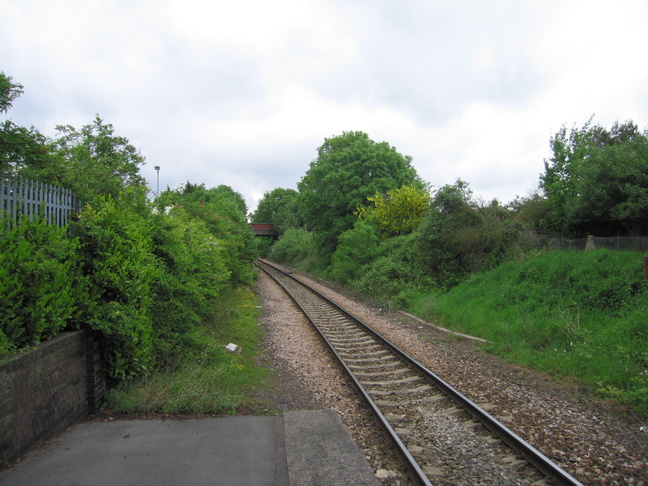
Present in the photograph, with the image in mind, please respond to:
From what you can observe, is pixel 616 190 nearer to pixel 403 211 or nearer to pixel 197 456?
pixel 403 211

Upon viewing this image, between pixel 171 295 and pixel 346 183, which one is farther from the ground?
pixel 346 183

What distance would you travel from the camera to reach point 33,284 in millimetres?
4168

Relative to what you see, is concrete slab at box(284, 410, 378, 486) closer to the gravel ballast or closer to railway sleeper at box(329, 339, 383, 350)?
the gravel ballast

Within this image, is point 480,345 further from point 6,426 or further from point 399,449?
point 6,426

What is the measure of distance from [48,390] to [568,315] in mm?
9681

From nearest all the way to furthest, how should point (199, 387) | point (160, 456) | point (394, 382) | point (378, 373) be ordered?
point (160, 456)
point (199, 387)
point (394, 382)
point (378, 373)

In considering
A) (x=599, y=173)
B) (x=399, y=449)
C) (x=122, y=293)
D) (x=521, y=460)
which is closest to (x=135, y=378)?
(x=122, y=293)

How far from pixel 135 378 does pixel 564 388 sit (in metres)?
6.70

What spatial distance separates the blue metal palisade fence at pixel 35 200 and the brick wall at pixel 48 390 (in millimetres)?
1563

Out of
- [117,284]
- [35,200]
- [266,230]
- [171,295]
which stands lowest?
[171,295]

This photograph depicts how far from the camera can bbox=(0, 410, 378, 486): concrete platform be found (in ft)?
12.1

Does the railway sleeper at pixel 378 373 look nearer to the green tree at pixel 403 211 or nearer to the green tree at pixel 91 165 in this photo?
the green tree at pixel 91 165

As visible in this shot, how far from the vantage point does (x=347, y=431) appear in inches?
A: 200

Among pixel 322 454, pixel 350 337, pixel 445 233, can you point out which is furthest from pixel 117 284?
pixel 445 233
